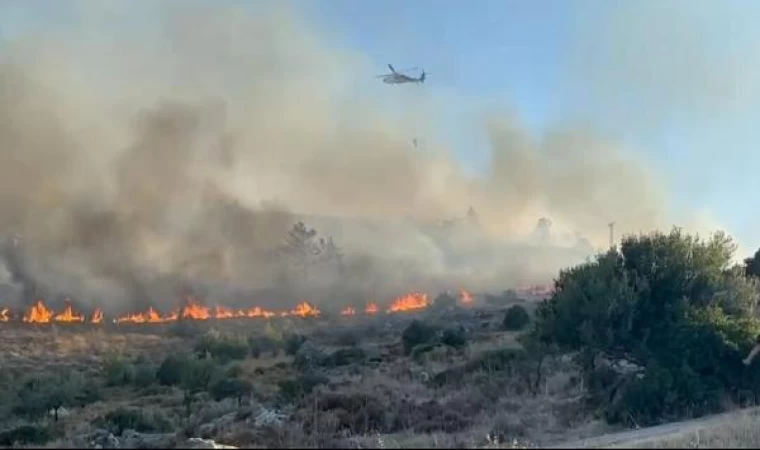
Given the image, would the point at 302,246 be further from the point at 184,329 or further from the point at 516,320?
the point at 516,320

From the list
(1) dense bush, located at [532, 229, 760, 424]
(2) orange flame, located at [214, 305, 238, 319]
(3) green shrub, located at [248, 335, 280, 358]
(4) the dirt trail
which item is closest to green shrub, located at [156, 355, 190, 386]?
(3) green shrub, located at [248, 335, 280, 358]

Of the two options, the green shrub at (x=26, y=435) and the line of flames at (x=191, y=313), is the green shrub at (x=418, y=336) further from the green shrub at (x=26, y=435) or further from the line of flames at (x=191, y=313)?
the line of flames at (x=191, y=313)

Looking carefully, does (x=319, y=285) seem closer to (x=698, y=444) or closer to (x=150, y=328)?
(x=150, y=328)

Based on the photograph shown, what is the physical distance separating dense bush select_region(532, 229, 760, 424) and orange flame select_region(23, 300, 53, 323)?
59.5m

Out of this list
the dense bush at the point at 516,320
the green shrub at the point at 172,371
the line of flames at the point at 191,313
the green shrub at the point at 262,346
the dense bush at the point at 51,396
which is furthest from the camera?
the line of flames at the point at 191,313

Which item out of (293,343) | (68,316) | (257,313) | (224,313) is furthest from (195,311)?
(293,343)

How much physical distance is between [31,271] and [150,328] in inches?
820

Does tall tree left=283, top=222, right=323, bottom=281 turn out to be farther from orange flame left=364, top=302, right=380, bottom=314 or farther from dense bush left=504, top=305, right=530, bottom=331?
dense bush left=504, top=305, right=530, bottom=331

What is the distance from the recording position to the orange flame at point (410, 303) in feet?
312

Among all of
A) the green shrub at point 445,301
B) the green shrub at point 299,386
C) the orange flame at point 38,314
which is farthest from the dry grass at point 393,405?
the green shrub at point 445,301

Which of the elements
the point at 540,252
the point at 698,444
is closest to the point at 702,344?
the point at 698,444

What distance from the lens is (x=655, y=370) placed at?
24.6 meters

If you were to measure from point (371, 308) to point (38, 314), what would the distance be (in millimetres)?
35444

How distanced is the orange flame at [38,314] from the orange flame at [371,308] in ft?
108
